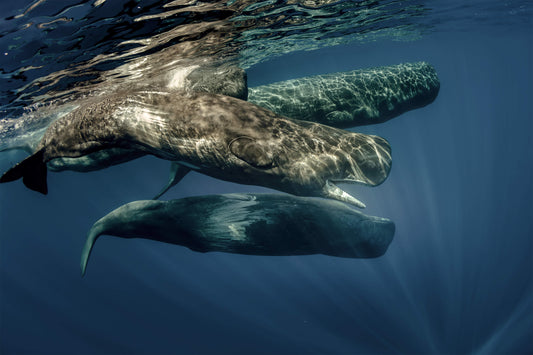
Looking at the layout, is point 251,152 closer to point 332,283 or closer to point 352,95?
point 352,95

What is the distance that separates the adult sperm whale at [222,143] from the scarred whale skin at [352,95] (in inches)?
119

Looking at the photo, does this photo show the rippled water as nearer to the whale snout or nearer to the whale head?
the whale head

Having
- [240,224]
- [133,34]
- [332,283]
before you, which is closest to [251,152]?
[240,224]

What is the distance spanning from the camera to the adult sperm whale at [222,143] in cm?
360

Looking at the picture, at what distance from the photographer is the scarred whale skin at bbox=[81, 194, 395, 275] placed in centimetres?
567

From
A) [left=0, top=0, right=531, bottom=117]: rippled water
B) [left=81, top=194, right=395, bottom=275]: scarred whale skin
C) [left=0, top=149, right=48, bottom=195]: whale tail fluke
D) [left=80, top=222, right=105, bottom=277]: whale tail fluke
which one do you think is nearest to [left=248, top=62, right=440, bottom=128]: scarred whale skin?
[left=81, top=194, right=395, bottom=275]: scarred whale skin

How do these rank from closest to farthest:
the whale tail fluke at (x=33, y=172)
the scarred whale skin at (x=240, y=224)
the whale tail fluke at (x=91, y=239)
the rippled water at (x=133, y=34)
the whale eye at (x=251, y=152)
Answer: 1. the whale eye at (x=251, y=152)
2. the whale tail fluke at (x=33, y=172)
3. the whale tail fluke at (x=91, y=239)
4. the scarred whale skin at (x=240, y=224)
5. the rippled water at (x=133, y=34)

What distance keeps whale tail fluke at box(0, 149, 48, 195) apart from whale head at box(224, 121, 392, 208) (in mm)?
3086

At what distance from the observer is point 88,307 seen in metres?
54.6

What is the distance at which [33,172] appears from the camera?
4.06m

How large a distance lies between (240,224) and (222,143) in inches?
109

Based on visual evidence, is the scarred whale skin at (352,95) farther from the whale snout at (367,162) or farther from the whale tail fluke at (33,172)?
the whale tail fluke at (33,172)

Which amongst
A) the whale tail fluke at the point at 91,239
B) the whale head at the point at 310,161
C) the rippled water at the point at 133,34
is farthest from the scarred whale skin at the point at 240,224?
the rippled water at the point at 133,34

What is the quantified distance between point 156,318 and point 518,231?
50749 millimetres
